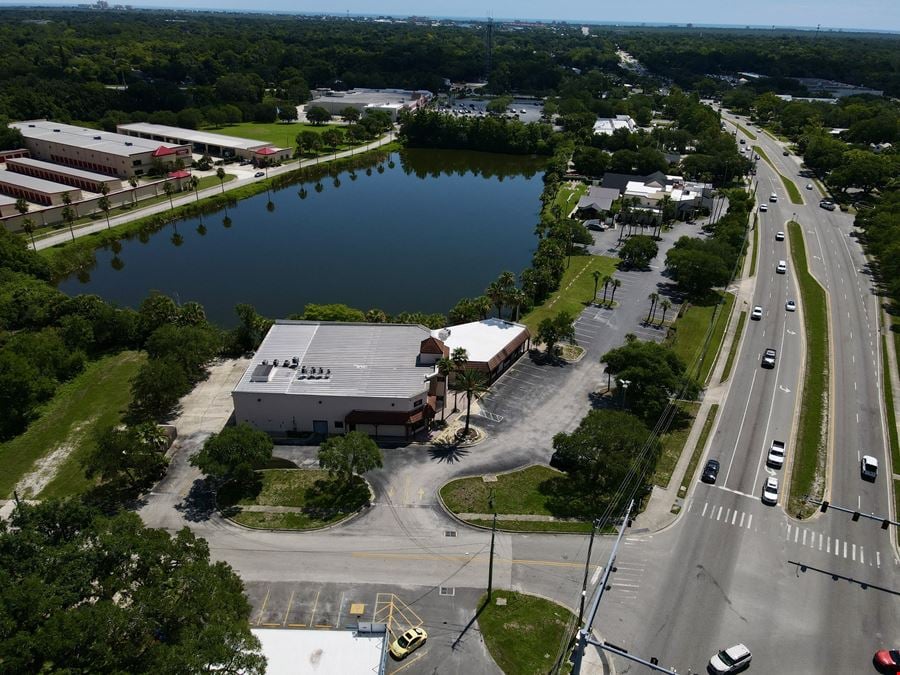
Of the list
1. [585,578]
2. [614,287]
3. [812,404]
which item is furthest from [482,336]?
[812,404]

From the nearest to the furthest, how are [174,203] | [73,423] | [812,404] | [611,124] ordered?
[73,423] < [812,404] < [174,203] < [611,124]

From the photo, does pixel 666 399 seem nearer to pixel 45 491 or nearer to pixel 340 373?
pixel 340 373

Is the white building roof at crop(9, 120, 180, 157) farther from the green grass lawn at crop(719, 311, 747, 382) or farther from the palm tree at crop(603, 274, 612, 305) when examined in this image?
the green grass lawn at crop(719, 311, 747, 382)

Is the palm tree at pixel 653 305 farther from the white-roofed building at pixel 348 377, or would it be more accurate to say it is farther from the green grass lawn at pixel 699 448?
the white-roofed building at pixel 348 377

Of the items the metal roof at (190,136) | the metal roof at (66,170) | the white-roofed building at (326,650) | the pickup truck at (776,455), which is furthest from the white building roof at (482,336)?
the metal roof at (190,136)

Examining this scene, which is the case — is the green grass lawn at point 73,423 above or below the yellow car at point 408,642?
below

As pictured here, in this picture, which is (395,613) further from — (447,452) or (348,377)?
(348,377)
